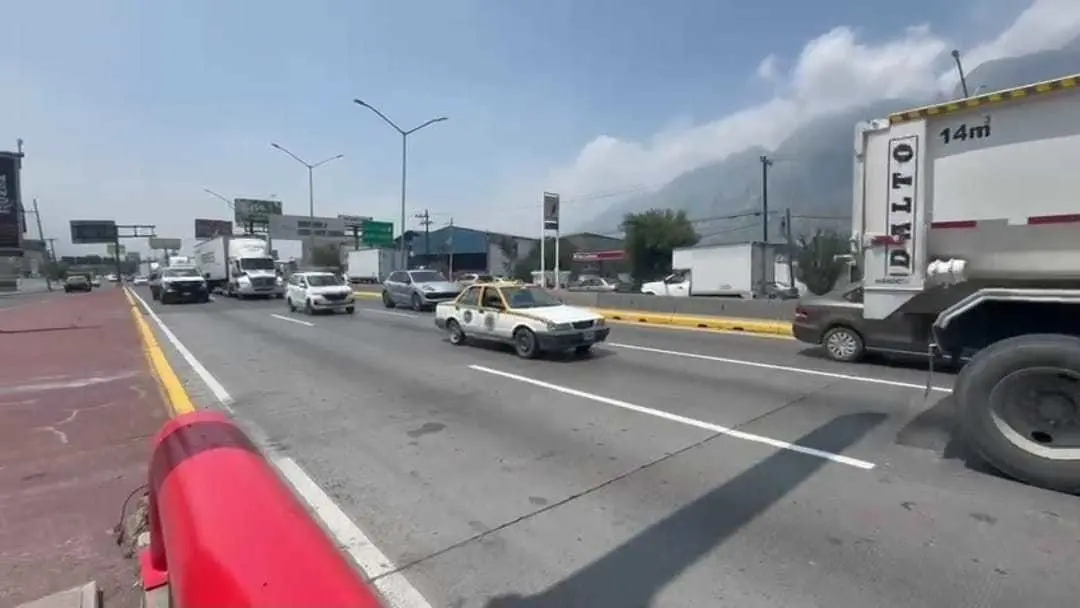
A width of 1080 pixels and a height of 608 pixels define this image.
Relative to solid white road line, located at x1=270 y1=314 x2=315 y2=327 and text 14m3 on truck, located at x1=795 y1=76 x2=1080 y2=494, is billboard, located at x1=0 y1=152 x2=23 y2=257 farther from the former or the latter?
text 14m3 on truck, located at x1=795 y1=76 x2=1080 y2=494

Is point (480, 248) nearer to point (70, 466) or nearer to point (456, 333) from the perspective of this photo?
point (456, 333)

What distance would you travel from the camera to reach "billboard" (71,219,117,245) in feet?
277

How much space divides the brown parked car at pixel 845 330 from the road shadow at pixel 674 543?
5.34 metres

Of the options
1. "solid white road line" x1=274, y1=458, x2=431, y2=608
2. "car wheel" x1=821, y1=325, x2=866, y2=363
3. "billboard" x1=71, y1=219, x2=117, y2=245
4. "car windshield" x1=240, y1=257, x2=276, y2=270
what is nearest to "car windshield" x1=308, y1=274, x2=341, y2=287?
"car windshield" x1=240, y1=257, x2=276, y2=270

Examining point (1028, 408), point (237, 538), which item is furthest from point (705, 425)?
point (237, 538)

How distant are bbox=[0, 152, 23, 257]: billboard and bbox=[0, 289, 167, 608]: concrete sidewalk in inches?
1733

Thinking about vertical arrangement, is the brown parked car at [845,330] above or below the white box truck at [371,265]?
below

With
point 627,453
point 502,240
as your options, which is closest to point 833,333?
point 627,453

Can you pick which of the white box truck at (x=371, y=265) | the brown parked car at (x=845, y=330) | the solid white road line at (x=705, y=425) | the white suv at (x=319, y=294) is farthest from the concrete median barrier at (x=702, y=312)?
the white box truck at (x=371, y=265)

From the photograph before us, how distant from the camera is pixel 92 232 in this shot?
85125 millimetres

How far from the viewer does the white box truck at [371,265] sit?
55969 millimetres

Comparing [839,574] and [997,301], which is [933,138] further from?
[839,574]

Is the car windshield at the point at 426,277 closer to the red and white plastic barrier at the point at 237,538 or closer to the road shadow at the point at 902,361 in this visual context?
the road shadow at the point at 902,361

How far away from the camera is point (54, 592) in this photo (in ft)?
10.9
